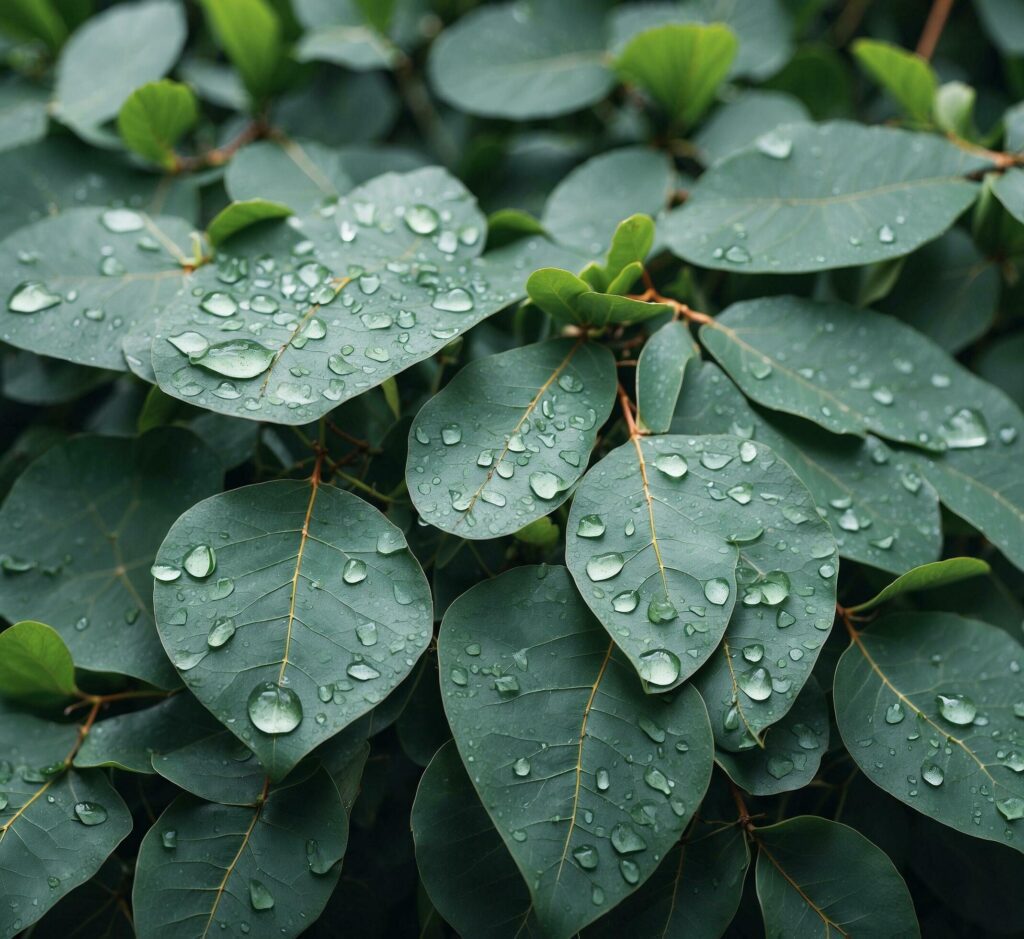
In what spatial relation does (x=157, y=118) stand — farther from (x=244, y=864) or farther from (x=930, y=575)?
(x=930, y=575)

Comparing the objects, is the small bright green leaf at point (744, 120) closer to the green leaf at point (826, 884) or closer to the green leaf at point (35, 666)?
the green leaf at point (826, 884)

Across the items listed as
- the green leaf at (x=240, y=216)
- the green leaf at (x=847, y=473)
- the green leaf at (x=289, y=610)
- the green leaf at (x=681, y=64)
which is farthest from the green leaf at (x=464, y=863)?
the green leaf at (x=681, y=64)

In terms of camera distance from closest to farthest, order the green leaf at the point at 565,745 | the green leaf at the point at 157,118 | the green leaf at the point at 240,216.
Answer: the green leaf at the point at 565,745, the green leaf at the point at 240,216, the green leaf at the point at 157,118

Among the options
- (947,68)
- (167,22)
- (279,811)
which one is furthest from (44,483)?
(947,68)

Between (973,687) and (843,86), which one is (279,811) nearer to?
(973,687)

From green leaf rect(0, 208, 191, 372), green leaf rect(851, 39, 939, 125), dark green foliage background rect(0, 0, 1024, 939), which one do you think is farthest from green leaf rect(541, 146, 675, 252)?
green leaf rect(0, 208, 191, 372)

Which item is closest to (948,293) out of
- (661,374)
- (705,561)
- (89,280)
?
(661,374)

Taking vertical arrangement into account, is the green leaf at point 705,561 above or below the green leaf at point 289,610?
above
